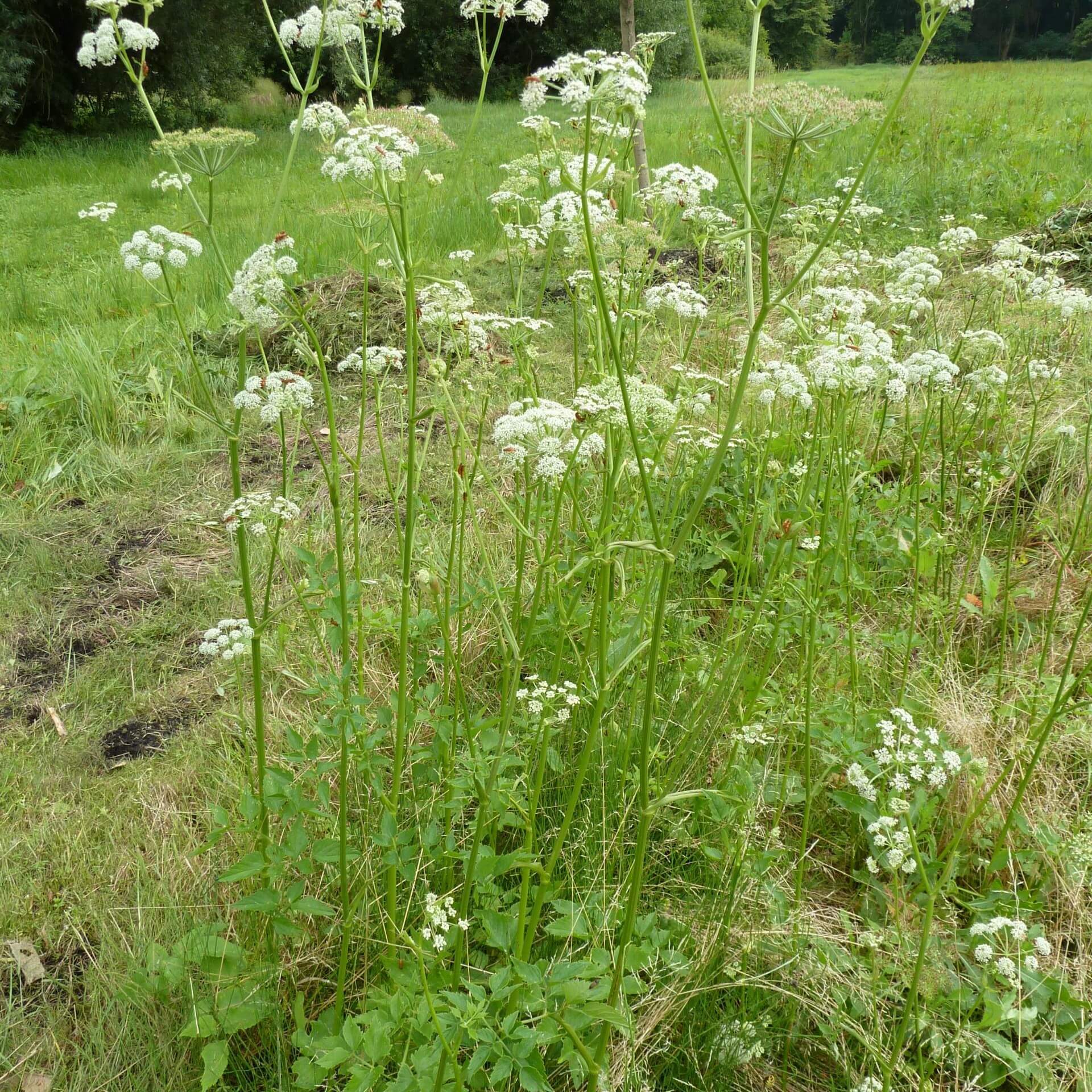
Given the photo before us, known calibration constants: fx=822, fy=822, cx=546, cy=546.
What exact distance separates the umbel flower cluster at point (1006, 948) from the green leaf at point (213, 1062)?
1.50 meters

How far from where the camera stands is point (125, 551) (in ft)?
12.9

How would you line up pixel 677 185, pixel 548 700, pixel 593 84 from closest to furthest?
pixel 548 700 → pixel 593 84 → pixel 677 185

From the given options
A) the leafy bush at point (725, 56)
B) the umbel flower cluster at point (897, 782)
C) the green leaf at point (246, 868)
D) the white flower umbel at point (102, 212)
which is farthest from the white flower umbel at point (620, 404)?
the leafy bush at point (725, 56)

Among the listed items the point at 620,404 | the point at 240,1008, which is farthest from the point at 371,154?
the point at 240,1008

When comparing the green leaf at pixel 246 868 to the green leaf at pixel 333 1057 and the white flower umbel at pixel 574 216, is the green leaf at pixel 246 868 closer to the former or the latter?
the green leaf at pixel 333 1057

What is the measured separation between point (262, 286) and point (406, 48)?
2819cm

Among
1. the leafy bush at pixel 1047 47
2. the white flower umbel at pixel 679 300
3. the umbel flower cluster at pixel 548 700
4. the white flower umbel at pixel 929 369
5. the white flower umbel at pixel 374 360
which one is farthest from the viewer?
the leafy bush at pixel 1047 47

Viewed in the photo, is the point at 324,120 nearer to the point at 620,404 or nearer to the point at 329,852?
the point at 620,404

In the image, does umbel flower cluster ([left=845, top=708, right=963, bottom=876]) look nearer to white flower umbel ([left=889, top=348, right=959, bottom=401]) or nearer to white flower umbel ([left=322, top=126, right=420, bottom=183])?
white flower umbel ([left=889, top=348, right=959, bottom=401])

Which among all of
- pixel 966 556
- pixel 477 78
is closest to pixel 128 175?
pixel 966 556

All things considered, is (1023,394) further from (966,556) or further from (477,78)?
(477,78)

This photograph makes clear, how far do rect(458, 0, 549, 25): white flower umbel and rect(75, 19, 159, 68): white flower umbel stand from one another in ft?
2.37

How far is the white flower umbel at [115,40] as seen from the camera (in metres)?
1.80

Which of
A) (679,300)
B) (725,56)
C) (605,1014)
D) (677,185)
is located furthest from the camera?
(725,56)
